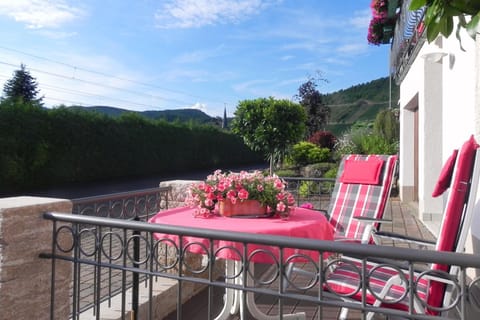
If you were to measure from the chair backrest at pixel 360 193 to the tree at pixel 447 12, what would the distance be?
277 cm

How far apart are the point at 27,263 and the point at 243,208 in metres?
1.30

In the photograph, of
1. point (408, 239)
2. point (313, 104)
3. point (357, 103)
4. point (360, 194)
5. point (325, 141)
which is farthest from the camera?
point (357, 103)

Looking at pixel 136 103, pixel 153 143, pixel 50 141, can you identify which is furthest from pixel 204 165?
pixel 136 103

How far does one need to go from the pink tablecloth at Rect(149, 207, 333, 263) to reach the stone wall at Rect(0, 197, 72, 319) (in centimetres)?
65

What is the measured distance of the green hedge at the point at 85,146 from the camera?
480 inches

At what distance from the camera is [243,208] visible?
8.95 feet

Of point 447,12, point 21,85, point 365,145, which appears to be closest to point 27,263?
point 447,12

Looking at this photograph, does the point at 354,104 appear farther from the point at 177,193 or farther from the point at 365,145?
the point at 177,193

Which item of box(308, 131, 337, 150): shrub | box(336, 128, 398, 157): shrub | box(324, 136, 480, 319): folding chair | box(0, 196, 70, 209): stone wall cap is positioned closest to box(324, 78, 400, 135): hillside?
box(308, 131, 337, 150): shrub

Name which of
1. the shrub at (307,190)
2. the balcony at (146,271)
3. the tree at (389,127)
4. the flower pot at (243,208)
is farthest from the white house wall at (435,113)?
the tree at (389,127)

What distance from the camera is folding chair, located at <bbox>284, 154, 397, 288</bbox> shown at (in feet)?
12.6

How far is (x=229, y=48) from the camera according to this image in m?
15.3

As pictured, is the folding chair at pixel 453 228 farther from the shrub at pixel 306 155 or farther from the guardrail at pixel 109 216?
A: the shrub at pixel 306 155

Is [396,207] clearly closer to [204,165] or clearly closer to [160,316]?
[160,316]
